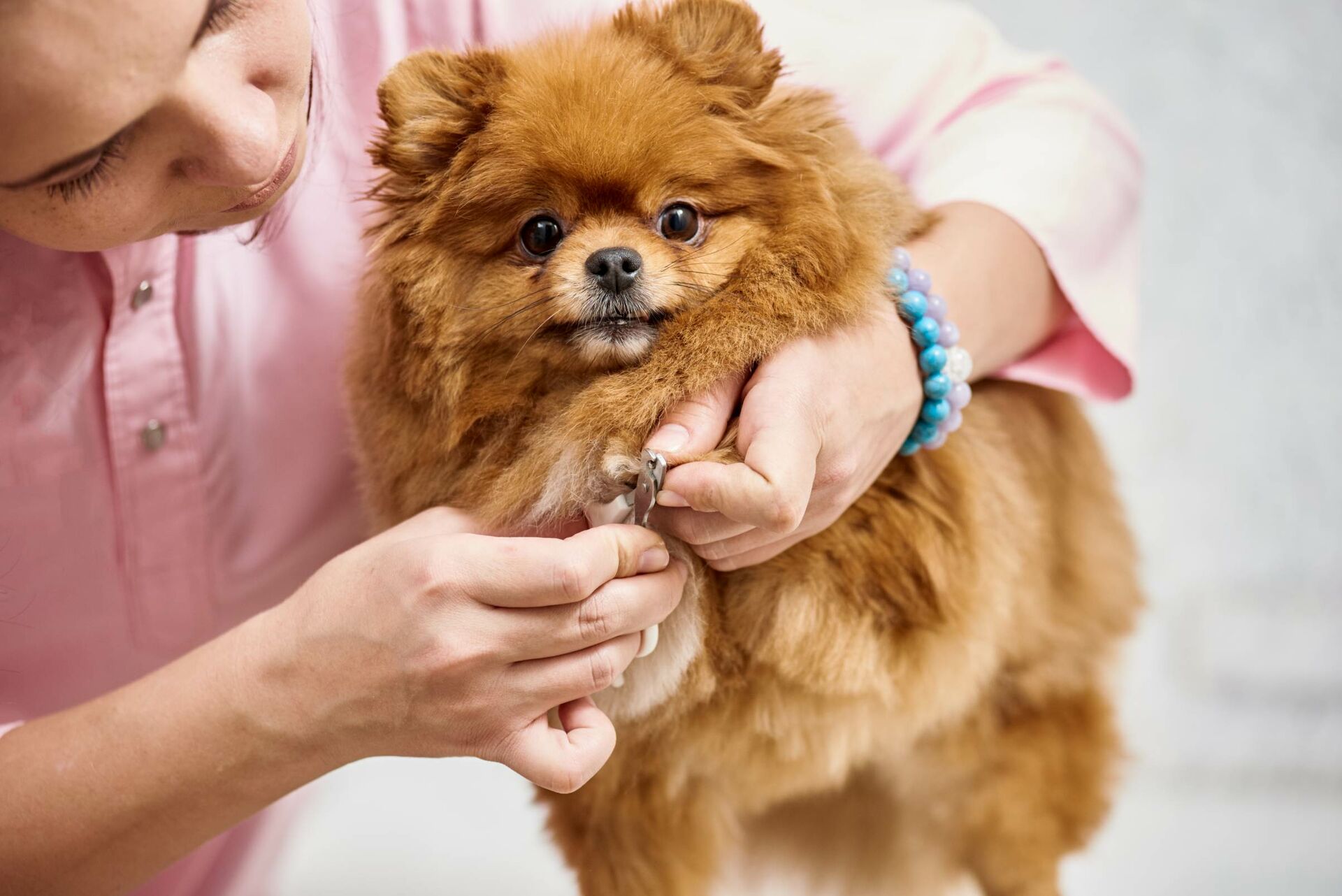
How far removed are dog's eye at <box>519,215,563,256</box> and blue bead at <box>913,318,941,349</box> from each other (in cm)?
41

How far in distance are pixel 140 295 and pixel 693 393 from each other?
29.4 inches

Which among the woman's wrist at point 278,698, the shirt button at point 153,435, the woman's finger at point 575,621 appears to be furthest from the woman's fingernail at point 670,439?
the shirt button at point 153,435

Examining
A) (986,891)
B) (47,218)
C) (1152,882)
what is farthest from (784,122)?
(1152,882)

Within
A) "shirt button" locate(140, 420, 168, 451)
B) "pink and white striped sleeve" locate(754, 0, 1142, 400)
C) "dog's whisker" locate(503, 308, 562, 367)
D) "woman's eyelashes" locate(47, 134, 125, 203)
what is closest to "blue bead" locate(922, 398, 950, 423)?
"pink and white striped sleeve" locate(754, 0, 1142, 400)

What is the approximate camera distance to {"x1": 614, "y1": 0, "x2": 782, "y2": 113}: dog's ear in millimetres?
1119

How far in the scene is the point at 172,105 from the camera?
3.05 feet

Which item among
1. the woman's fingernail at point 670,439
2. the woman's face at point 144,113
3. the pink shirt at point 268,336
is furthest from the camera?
the pink shirt at point 268,336

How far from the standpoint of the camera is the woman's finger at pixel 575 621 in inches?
40.2

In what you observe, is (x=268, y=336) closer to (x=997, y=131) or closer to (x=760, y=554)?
(x=760, y=554)

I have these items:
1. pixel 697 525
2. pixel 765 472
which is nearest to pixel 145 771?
pixel 697 525

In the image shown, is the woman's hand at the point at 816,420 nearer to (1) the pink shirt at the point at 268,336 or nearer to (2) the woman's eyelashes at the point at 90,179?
(1) the pink shirt at the point at 268,336

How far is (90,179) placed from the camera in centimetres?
96

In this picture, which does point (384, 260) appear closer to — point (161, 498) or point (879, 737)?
point (161, 498)

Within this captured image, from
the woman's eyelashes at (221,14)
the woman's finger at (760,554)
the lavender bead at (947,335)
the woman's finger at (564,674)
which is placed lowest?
the woman's finger at (564,674)
